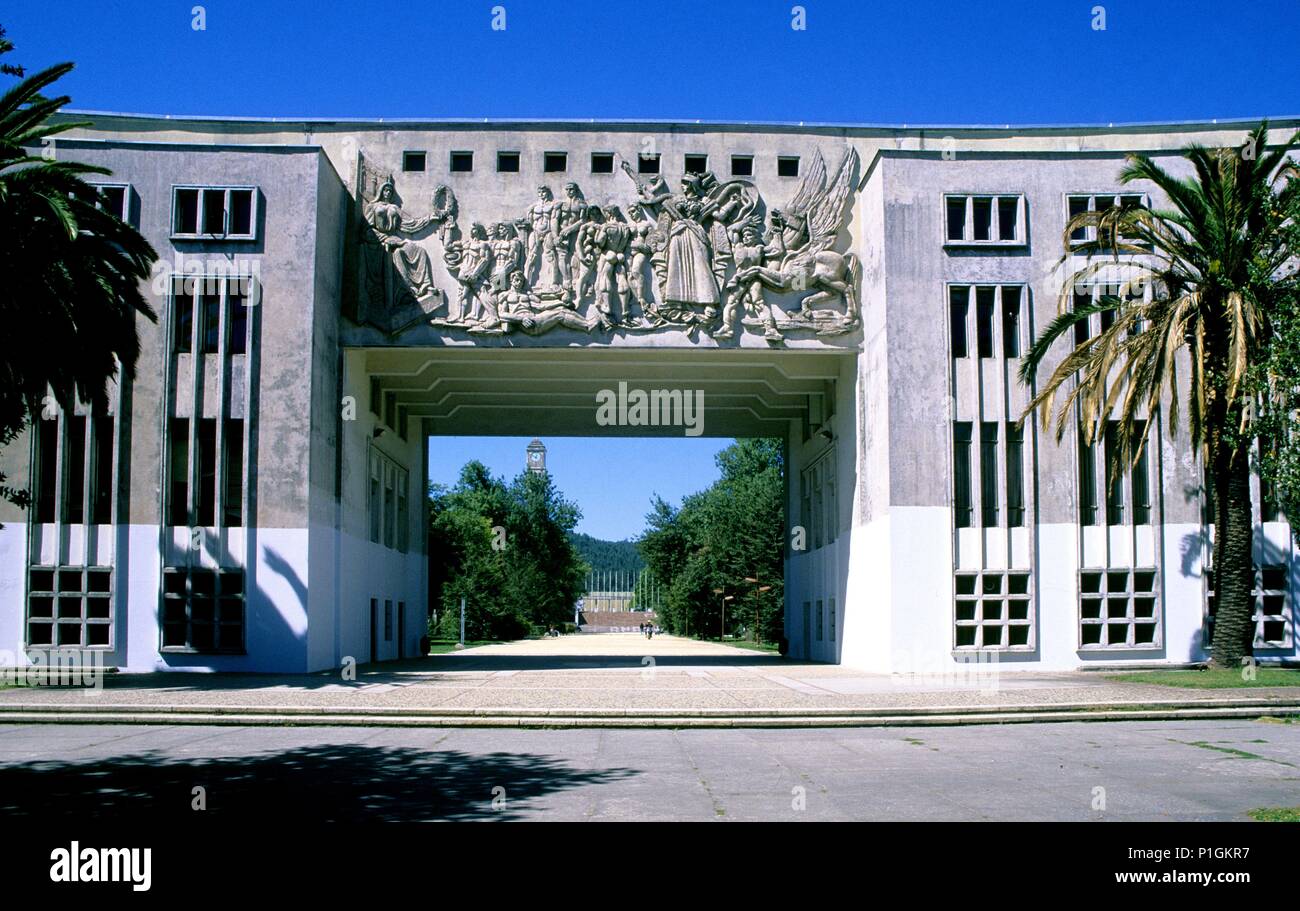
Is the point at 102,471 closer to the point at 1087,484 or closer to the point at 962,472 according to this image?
the point at 962,472

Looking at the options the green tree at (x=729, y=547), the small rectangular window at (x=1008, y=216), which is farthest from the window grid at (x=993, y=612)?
the green tree at (x=729, y=547)

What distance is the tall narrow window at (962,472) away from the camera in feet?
102

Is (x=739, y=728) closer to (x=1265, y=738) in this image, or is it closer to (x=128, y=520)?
(x=1265, y=738)

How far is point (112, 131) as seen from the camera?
35406 millimetres

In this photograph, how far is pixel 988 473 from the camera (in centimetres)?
3141

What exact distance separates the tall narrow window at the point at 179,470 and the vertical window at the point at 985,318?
21.6 m

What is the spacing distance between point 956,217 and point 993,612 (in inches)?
430

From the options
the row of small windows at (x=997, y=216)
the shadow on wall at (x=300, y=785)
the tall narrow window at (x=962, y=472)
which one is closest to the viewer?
the shadow on wall at (x=300, y=785)

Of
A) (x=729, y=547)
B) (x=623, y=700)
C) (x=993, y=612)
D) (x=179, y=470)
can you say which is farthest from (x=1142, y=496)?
(x=729, y=547)

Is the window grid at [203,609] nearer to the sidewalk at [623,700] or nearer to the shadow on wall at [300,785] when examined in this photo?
the sidewalk at [623,700]

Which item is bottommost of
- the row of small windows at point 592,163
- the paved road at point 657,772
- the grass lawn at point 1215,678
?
the grass lawn at point 1215,678

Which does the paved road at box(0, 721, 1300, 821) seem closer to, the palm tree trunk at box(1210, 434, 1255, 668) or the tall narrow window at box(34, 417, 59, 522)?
the palm tree trunk at box(1210, 434, 1255, 668)
